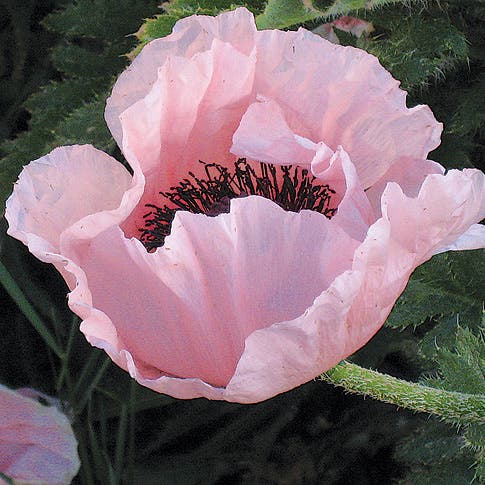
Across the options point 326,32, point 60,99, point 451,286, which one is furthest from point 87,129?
point 451,286

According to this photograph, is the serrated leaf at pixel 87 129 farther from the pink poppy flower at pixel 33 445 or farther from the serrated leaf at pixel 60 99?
the pink poppy flower at pixel 33 445

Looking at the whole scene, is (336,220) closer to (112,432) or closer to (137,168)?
(137,168)

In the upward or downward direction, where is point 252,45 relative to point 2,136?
upward

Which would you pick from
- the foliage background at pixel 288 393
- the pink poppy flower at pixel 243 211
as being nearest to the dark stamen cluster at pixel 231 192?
the pink poppy flower at pixel 243 211

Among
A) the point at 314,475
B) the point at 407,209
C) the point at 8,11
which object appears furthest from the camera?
the point at 8,11

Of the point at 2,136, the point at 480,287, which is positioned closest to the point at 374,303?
the point at 480,287

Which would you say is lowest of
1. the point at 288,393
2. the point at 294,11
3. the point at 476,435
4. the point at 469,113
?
the point at 288,393

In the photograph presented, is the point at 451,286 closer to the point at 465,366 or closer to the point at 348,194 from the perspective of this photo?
the point at 465,366
